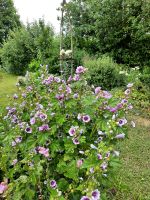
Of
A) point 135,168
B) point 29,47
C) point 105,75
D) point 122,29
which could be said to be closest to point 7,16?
point 29,47

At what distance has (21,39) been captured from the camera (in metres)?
13.9

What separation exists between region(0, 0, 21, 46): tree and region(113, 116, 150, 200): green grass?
21000 mm

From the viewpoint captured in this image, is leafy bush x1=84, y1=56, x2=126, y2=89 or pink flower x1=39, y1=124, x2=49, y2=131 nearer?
pink flower x1=39, y1=124, x2=49, y2=131

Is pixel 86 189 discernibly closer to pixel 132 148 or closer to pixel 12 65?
pixel 132 148

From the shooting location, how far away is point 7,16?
27219mm

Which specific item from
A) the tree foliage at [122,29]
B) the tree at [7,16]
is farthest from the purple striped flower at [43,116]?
the tree at [7,16]

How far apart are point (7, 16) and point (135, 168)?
2458 centimetres

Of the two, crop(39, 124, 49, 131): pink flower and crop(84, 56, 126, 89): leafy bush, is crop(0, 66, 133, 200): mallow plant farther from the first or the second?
crop(84, 56, 126, 89): leafy bush

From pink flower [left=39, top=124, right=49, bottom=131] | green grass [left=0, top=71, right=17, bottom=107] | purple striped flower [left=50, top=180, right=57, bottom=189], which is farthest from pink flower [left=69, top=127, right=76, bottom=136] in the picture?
green grass [left=0, top=71, right=17, bottom=107]

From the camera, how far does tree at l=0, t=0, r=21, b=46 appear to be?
26.5 metres

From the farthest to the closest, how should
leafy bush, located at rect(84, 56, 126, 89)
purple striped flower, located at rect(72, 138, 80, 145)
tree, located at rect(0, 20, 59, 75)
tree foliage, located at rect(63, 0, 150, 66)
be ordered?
tree, located at rect(0, 20, 59, 75) < tree foliage, located at rect(63, 0, 150, 66) < leafy bush, located at rect(84, 56, 126, 89) < purple striped flower, located at rect(72, 138, 80, 145)

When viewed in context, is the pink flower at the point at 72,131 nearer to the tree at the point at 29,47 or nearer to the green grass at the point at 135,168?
the green grass at the point at 135,168

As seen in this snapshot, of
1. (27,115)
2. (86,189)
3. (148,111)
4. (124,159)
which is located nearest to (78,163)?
(86,189)

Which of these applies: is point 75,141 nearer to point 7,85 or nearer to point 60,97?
point 60,97
